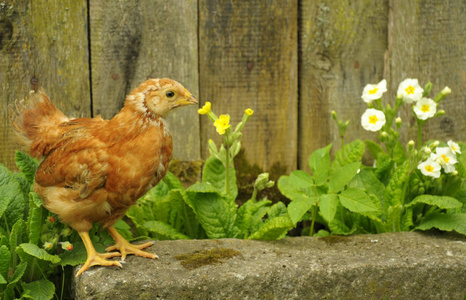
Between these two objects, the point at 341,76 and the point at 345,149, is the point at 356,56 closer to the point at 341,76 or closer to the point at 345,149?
the point at 341,76

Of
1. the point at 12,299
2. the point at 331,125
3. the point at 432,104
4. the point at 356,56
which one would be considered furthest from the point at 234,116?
the point at 12,299

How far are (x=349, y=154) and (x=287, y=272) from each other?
1.03m

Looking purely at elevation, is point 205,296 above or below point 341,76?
below

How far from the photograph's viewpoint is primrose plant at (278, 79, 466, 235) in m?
2.91

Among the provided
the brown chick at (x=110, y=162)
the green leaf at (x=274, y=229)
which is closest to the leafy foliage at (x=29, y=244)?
the brown chick at (x=110, y=162)

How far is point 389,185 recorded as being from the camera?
3.11 m

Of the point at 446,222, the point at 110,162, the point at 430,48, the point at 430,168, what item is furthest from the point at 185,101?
the point at 430,48

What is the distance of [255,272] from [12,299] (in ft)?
3.72

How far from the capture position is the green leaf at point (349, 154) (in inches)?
129

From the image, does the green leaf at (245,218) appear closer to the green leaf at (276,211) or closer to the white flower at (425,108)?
the green leaf at (276,211)

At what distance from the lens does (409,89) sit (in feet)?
10.4

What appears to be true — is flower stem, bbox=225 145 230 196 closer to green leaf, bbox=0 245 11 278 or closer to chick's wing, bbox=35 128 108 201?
chick's wing, bbox=35 128 108 201

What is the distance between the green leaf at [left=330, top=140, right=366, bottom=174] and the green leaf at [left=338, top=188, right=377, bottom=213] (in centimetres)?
40

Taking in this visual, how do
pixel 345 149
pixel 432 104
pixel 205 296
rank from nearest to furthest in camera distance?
pixel 205 296, pixel 432 104, pixel 345 149
